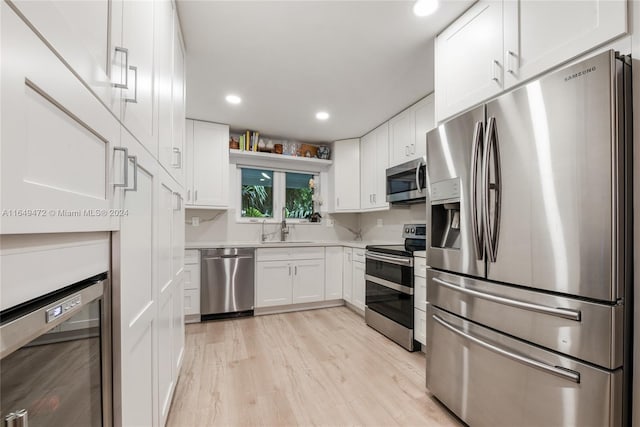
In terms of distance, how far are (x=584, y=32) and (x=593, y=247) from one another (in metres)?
0.86

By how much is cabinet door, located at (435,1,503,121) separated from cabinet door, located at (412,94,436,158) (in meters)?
0.83

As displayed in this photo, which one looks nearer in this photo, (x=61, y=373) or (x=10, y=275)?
(x=10, y=275)

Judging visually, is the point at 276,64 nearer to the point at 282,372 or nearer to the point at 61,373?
the point at 61,373

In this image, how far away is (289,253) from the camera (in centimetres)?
362

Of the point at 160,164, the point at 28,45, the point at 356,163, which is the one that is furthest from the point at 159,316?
the point at 356,163

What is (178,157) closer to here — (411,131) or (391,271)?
(391,271)

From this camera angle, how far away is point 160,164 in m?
1.31

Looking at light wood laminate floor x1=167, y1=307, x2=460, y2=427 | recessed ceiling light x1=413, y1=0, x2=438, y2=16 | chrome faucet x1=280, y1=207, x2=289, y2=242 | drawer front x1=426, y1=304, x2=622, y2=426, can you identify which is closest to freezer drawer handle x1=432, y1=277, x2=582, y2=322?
drawer front x1=426, y1=304, x2=622, y2=426

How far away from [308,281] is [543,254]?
2826 millimetres

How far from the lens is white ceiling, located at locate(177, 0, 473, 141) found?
1.69m

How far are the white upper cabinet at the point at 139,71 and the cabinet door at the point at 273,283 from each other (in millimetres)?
2490

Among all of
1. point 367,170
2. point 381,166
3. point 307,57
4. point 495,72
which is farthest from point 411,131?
point 495,72

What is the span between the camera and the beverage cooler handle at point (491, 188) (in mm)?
1348

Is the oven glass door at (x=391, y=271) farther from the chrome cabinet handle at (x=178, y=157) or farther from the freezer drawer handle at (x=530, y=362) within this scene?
the chrome cabinet handle at (x=178, y=157)
